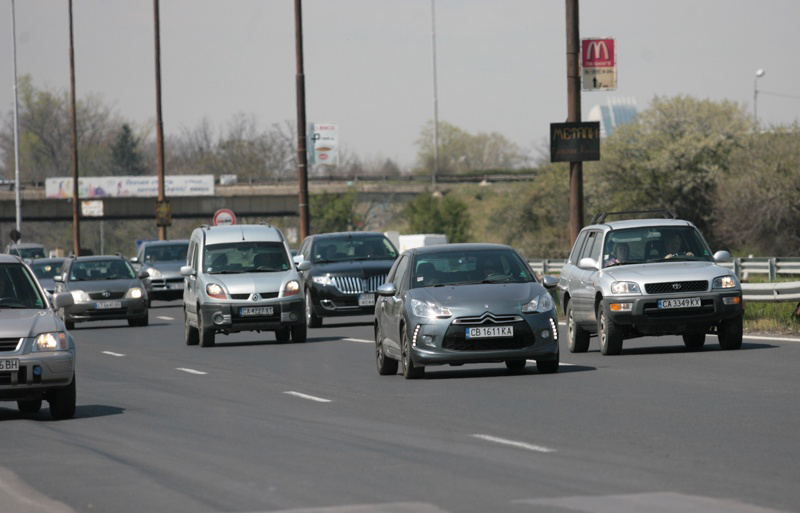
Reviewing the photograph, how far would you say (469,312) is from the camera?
17281 millimetres

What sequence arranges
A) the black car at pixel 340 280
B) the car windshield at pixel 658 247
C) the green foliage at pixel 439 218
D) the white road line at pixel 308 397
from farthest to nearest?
1. the green foliage at pixel 439 218
2. the black car at pixel 340 280
3. the car windshield at pixel 658 247
4. the white road line at pixel 308 397

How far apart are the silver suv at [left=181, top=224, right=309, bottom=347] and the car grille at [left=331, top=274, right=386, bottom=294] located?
3006 mm

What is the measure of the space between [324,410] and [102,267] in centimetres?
2408

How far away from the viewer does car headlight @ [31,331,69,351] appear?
14.0 meters

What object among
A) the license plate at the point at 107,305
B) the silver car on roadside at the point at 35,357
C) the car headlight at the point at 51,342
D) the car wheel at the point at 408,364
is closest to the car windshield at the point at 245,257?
the license plate at the point at 107,305

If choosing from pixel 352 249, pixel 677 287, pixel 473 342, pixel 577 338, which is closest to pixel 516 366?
pixel 473 342

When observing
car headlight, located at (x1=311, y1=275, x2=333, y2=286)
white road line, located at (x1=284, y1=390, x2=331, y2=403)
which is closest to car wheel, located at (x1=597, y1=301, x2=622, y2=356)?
white road line, located at (x1=284, y1=390, x2=331, y2=403)

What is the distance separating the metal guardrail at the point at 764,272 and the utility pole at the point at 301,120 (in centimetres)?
922

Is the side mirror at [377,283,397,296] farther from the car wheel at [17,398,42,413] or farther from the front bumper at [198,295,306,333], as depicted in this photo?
the front bumper at [198,295,306,333]

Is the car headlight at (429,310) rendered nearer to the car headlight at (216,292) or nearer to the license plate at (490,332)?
the license plate at (490,332)

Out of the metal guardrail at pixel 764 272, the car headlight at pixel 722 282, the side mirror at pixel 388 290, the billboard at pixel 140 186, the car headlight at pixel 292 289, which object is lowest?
the metal guardrail at pixel 764 272

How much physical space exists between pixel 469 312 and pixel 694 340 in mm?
6011

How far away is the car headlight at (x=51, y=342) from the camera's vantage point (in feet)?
45.9

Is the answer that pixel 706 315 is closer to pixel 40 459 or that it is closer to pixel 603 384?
pixel 603 384
